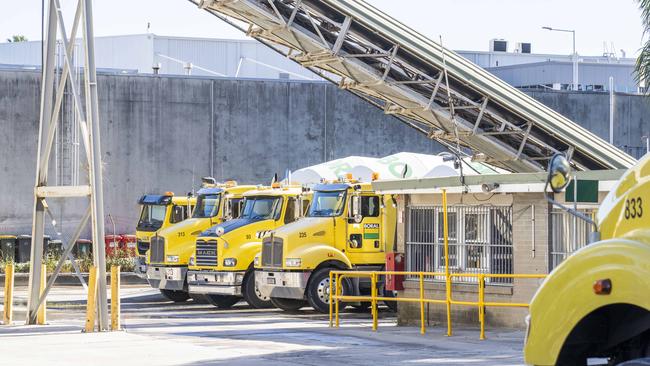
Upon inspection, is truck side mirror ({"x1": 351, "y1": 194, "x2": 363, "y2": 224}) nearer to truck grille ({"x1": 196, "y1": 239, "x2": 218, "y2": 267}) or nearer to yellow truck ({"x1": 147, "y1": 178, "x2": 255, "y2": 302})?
truck grille ({"x1": 196, "y1": 239, "x2": 218, "y2": 267})

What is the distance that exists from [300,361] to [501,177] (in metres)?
5.76

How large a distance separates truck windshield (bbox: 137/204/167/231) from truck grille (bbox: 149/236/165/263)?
198 centimetres

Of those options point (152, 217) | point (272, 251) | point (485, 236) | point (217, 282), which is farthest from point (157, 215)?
point (485, 236)

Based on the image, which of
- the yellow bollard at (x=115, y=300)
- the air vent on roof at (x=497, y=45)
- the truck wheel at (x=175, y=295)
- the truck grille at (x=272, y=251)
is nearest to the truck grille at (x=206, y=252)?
the truck grille at (x=272, y=251)

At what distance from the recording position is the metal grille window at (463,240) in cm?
2019

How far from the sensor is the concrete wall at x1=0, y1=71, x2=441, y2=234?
4100cm

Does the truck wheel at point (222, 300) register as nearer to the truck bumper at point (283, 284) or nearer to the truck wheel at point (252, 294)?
the truck wheel at point (252, 294)

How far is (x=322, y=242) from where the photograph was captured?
25094 mm

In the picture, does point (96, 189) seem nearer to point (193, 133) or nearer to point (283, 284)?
point (283, 284)

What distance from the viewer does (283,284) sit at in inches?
981

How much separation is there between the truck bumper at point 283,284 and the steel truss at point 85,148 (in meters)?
5.66

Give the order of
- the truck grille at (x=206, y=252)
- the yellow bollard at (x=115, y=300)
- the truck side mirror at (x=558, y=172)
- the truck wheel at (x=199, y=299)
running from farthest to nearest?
the truck wheel at (x=199, y=299) → the truck grille at (x=206, y=252) → the yellow bollard at (x=115, y=300) → the truck side mirror at (x=558, y=172)

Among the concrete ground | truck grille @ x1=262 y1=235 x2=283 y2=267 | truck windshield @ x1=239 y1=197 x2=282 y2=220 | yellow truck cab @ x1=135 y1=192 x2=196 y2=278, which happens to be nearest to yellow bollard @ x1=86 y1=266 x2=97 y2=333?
the concrete ground

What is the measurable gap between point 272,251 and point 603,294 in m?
19.1
